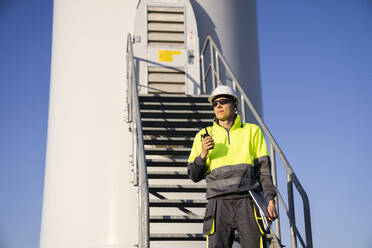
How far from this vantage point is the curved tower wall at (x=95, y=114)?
8.07 metres

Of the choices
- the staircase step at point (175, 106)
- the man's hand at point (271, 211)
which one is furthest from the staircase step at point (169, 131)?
the man's hand at point (271, 211)

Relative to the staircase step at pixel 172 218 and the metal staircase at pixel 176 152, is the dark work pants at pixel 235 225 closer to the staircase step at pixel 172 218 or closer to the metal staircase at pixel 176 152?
the metal staircase at pixel 176 152

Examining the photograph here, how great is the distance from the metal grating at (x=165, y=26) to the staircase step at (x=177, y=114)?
1803 millimetres

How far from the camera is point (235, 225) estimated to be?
382cm

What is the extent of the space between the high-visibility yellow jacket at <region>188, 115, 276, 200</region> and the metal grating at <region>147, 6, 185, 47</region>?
495cm

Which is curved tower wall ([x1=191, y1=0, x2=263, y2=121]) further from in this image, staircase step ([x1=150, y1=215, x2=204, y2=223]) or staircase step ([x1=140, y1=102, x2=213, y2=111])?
staircase step ([x1=150, y1=215, x2=204, y2=223])

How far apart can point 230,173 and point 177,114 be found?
3603 mm

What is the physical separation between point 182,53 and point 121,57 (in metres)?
1.04

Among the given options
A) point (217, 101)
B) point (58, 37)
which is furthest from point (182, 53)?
point (217, 101)

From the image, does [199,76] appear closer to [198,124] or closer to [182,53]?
[182,53]

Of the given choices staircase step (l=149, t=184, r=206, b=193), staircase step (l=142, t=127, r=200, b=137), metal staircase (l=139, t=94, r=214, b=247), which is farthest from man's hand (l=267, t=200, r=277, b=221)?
staircase step (l=142, t=127, r=200, b=137)

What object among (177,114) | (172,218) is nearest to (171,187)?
(172,218)

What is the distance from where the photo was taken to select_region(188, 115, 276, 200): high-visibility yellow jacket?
3.89m

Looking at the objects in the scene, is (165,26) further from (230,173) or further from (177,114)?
(230,173)
